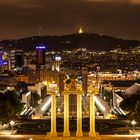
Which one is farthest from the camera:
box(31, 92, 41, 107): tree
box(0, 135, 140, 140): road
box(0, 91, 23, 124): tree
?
box(31, 92, 41, 107): tree

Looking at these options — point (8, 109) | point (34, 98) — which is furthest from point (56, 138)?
point (34, 98)

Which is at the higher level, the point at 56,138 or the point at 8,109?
the point at 8,109

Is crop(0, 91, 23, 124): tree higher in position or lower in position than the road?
higher

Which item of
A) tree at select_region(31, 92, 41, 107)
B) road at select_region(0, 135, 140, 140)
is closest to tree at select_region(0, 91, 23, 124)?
road at select_region(0, 135, 140, 140)

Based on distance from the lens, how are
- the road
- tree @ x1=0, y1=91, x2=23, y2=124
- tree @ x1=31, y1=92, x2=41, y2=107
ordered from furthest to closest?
tree @ x1=31, y1=92, x2=41, y2=107, tree @ x1=0, y1=91, x2=23, y2=124, the road

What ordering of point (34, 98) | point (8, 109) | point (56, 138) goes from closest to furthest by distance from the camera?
point (56, 138)
point (8, 109)
point (34, 98)

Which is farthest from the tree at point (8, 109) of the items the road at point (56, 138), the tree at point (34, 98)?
the tree at point (34, 98)

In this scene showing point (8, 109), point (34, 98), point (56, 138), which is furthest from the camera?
point (34, 98)

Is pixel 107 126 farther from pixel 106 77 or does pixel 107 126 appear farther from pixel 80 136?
pixel 106 77

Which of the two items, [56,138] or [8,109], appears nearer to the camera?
[56,138]

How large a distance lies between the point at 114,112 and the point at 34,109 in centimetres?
931

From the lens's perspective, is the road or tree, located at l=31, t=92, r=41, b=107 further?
tree, located at l=31, t=92, r=41, b=107

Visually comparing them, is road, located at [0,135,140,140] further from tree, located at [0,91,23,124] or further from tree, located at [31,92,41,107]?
tree, located at [31,92,41,107]

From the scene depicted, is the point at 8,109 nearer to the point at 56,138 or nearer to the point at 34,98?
the point at 56,138
